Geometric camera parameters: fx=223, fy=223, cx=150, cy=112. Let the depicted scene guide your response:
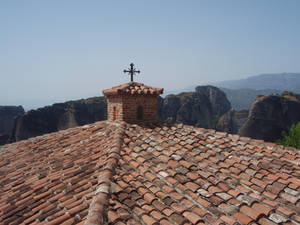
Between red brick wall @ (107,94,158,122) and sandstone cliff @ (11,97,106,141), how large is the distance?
38.0 meters

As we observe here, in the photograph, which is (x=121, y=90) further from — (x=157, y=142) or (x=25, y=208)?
(x=25, y=208)

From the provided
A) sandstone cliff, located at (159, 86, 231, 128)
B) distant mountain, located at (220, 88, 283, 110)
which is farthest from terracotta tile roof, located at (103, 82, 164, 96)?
distant mountain, located at (220, 88, 283, 110)

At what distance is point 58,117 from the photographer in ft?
147

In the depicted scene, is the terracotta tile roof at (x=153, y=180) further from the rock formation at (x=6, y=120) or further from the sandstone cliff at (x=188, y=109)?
the rock formation at (x=6, y=120)

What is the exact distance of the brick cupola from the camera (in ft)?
25.9

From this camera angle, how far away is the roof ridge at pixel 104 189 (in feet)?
11.0

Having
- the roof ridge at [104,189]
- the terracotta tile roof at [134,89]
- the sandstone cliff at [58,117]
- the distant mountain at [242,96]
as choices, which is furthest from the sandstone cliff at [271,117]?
the distant mountain at [242,96]

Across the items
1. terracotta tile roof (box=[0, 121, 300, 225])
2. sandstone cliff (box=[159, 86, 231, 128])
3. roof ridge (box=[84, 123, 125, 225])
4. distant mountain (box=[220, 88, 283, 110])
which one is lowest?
distant mountain (box=[220, 88, 283, 110])

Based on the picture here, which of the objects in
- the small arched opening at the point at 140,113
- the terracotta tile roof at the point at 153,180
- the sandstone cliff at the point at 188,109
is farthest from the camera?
the sandstone cliff at the point at 188,109

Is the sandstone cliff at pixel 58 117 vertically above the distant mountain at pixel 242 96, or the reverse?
the sandstone cliff at pixel 58 117

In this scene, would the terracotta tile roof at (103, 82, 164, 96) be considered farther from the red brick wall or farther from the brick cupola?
the red brick wall

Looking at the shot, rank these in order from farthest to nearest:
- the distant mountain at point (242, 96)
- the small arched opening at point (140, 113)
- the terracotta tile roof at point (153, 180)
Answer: the distant mountain at point (242, 96) → the small arched opening at point (140, 113) → the terracotta tile roof at point (153, 180)

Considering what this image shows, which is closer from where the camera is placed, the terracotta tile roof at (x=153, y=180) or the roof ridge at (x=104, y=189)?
the roof ridge at (x=104, y=189)

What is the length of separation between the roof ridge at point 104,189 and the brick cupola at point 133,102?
70.5 inches
